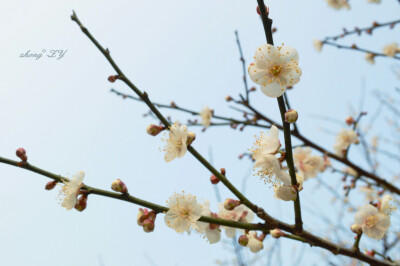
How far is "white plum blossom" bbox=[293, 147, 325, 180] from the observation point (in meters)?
4.23

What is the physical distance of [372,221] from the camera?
6.85 ft

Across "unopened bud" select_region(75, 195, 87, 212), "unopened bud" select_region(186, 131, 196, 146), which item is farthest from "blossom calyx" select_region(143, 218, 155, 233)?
"unopened bud" select_region(186, 131, 196, 146)

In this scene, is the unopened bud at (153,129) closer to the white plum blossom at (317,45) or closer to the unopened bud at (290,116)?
the unopened bud at (290,116)

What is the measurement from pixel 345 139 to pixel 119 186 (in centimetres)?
351

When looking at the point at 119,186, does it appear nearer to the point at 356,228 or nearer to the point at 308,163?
the point at 356,228

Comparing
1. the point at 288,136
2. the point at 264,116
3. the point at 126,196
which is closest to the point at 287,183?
the point at 288,136

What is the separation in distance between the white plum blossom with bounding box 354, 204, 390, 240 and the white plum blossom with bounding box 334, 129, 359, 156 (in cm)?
210

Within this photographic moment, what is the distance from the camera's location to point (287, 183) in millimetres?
1499

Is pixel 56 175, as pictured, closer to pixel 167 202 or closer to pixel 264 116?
pixel 167 202

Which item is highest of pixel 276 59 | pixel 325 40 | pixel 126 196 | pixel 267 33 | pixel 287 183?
pixel 325 40

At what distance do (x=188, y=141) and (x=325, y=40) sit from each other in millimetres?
3599

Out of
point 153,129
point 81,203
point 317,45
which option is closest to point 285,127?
point 153,129

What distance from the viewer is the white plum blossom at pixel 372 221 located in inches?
80.6

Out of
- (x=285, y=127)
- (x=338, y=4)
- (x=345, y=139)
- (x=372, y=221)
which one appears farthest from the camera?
(x=338, y=4)
